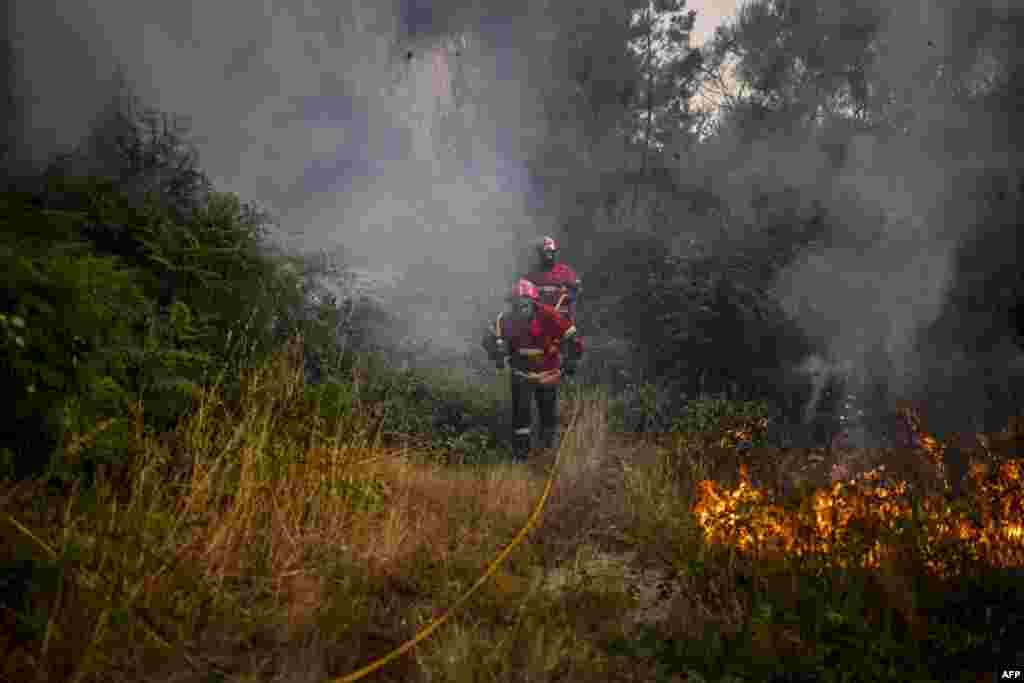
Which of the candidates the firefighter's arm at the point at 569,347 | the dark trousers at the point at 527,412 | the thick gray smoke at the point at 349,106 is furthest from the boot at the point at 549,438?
the thick gray smoke at the point at 349,106

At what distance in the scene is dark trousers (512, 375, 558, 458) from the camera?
7629 mm

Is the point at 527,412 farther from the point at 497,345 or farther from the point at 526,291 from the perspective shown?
the point at 526,291

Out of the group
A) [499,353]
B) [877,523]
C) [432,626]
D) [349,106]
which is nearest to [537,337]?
[499,353]

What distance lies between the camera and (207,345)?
4504 millimetres

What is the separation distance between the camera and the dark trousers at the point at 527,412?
763 cm

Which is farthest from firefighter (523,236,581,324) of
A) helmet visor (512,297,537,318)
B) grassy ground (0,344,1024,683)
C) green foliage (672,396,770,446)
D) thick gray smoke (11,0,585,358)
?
thick gray smoke (11,0,585,358)

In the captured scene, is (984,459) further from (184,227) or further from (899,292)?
(184,227)

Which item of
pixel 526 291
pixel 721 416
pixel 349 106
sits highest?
pixel 349 106

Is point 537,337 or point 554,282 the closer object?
point 537,337

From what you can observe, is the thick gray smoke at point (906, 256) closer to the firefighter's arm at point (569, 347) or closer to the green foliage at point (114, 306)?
the firefighter's arm at point (569, 347)

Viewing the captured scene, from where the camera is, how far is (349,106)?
46.4 feet

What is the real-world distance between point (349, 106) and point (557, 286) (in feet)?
28.6

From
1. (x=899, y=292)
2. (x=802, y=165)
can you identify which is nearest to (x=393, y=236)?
(x=802, y=165)

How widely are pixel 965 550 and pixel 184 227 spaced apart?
18.4 feet
